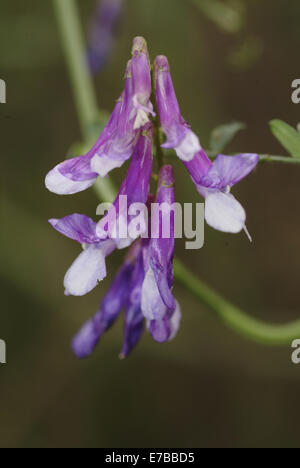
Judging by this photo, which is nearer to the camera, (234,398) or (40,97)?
(234,398)

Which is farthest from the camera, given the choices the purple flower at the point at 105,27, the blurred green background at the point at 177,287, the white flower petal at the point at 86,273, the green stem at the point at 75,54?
the blurred green background at the point at 177,287

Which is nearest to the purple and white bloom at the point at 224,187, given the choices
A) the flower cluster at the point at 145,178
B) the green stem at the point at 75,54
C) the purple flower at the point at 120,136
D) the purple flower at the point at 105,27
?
the flower cluster at the point at 145,178

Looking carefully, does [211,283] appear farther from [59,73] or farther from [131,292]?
[131,292]

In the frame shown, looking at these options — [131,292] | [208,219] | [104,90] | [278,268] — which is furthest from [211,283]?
[208,219]

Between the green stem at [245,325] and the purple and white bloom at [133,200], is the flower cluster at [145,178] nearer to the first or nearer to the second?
the purple and white bloom at [133,200]

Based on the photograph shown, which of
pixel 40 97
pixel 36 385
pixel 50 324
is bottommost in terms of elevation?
pixel 36 385

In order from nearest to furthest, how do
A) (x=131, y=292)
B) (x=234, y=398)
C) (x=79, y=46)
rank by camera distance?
(x=131, y=292) → (x=79, y=46) → (x=234, y=398)
